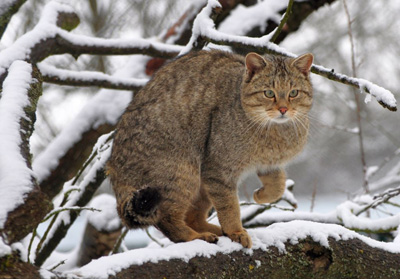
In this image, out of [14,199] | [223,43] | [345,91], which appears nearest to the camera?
[14,199]

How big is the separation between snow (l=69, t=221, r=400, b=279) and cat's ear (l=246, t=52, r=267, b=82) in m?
1.18

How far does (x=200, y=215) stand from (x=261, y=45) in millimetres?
Answer: 1240

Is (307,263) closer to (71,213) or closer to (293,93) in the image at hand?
(293,93)

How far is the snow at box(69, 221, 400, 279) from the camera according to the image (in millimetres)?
2285

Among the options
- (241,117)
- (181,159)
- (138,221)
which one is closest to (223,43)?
Answer: (241,117)

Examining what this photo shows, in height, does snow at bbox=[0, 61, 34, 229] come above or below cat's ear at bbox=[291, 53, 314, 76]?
below

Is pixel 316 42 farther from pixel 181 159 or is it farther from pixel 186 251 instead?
pixel 186 251

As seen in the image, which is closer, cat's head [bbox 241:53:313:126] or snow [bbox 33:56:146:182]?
cat's head [bbox 241:53:313:126]

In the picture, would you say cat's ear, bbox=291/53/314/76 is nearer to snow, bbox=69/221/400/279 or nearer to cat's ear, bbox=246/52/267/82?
cat's ear, bbox=246/52/267/82

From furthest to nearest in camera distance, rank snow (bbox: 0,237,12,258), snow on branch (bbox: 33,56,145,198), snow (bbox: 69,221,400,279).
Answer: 1. snow on branch (bbox: 33,56,145,198)
2. snow (bbox: 69,221,400,279)
3. snow (bbox: 0,237,12,258)

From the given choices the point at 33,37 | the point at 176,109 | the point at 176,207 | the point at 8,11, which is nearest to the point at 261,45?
the point at 176,109

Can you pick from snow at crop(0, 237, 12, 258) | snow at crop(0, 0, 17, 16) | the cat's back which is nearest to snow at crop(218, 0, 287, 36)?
the cat's back

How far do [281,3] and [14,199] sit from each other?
→ 4.19 meters

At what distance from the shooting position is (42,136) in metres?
7.93
